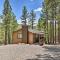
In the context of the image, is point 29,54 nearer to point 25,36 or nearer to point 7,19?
point 25,36

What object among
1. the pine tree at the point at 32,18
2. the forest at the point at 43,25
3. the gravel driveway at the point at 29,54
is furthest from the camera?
the pine tree at the point at 32,18

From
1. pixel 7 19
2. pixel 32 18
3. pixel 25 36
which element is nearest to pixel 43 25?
pixel 25 36

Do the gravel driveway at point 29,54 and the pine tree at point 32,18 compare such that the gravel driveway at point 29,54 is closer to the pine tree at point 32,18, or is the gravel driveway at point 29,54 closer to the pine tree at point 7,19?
the pine tree at point 7,19

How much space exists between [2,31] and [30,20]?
67.9 ft

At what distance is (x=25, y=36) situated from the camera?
40.6 metres

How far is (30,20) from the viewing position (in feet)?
213

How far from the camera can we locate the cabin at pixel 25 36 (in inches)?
1588

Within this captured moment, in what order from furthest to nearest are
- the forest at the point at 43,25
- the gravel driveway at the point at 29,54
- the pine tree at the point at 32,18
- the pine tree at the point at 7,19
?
1. the pine tree at the point at 32,18
2. the pine tree at the point at 7,19
3. the forest at the point at 43,25
4. the gravel driveway at the point at 29,54

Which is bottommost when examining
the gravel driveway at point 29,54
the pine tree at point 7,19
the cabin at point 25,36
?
the cabin at point 25,36

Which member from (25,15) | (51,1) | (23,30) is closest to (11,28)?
(23,30)

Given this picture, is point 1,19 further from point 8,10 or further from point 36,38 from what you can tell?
point 36,38

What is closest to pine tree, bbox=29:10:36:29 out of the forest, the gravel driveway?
the forest

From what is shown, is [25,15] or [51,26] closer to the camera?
[51,26]

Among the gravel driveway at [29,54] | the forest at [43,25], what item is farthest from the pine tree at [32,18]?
the gravel driveway at [29,54]
